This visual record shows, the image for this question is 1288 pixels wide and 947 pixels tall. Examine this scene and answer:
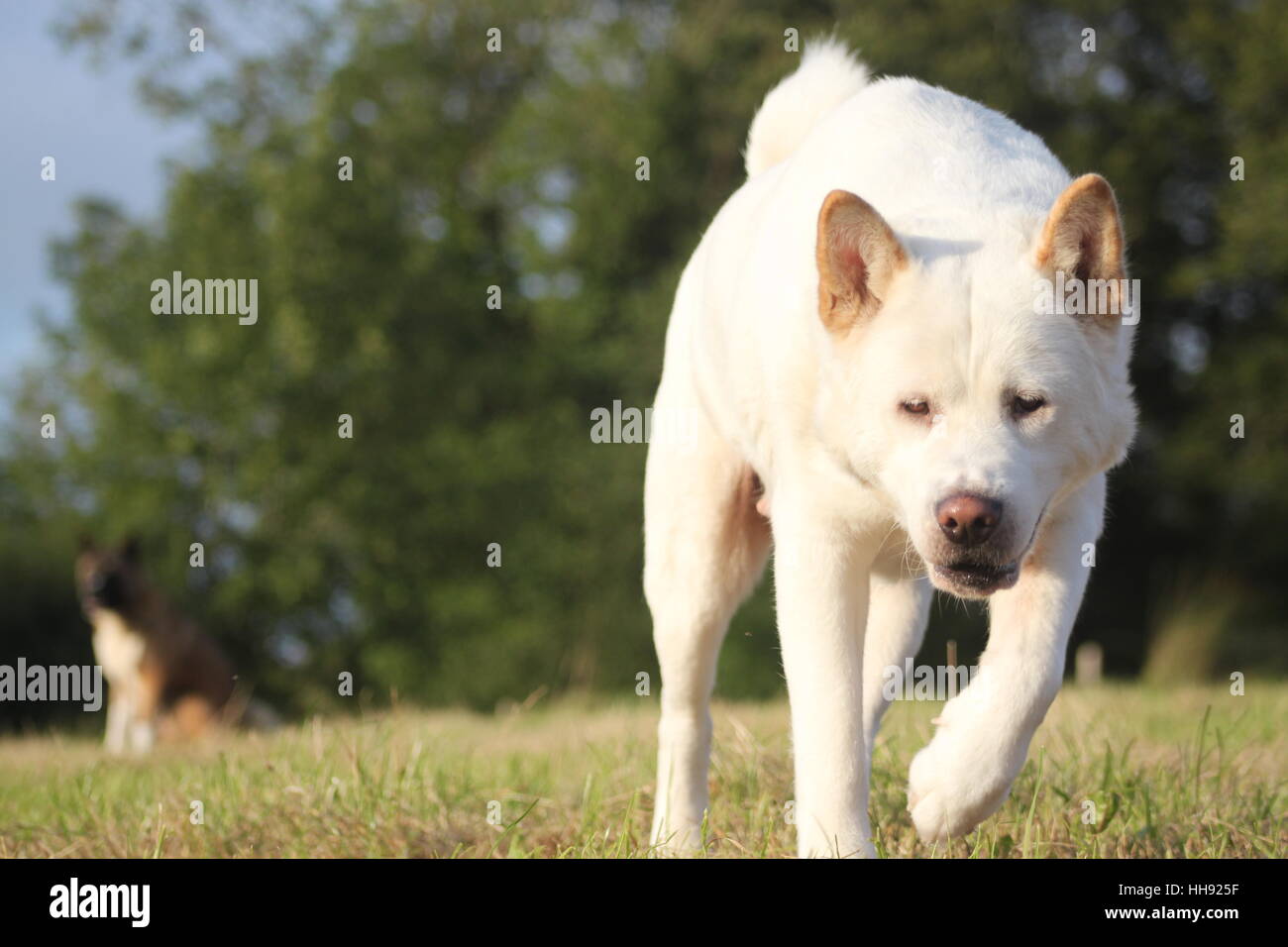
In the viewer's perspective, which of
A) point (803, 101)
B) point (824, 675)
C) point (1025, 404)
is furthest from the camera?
point (803, 101)

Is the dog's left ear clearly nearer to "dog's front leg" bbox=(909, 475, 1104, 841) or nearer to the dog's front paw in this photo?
"dog's front leg" bbox=(909, 475, 1104, 841)

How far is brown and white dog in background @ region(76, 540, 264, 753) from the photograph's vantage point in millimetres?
12375

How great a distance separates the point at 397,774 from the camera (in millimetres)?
4449

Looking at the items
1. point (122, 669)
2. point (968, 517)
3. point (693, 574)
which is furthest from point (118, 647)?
point (968, 517)

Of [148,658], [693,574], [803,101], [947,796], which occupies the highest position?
[803,101]

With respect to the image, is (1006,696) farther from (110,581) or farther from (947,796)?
(110,581)

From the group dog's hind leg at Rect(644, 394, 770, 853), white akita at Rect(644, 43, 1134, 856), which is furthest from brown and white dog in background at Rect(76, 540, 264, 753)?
white akita at Rect(644, 43, 1134, 856)

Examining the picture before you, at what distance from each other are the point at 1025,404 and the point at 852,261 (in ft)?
1.65

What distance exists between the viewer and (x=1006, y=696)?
10.7 feet

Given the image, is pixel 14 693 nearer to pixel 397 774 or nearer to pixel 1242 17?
pixel 397 774

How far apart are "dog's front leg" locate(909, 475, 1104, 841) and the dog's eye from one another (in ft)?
1.27

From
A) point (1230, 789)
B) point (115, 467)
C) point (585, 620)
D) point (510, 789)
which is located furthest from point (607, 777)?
point (115, 467)

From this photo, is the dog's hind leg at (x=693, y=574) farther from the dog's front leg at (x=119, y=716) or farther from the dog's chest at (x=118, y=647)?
the dog's chest at (x=118, y=647)

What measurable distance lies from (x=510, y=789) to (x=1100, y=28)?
21790 mm
